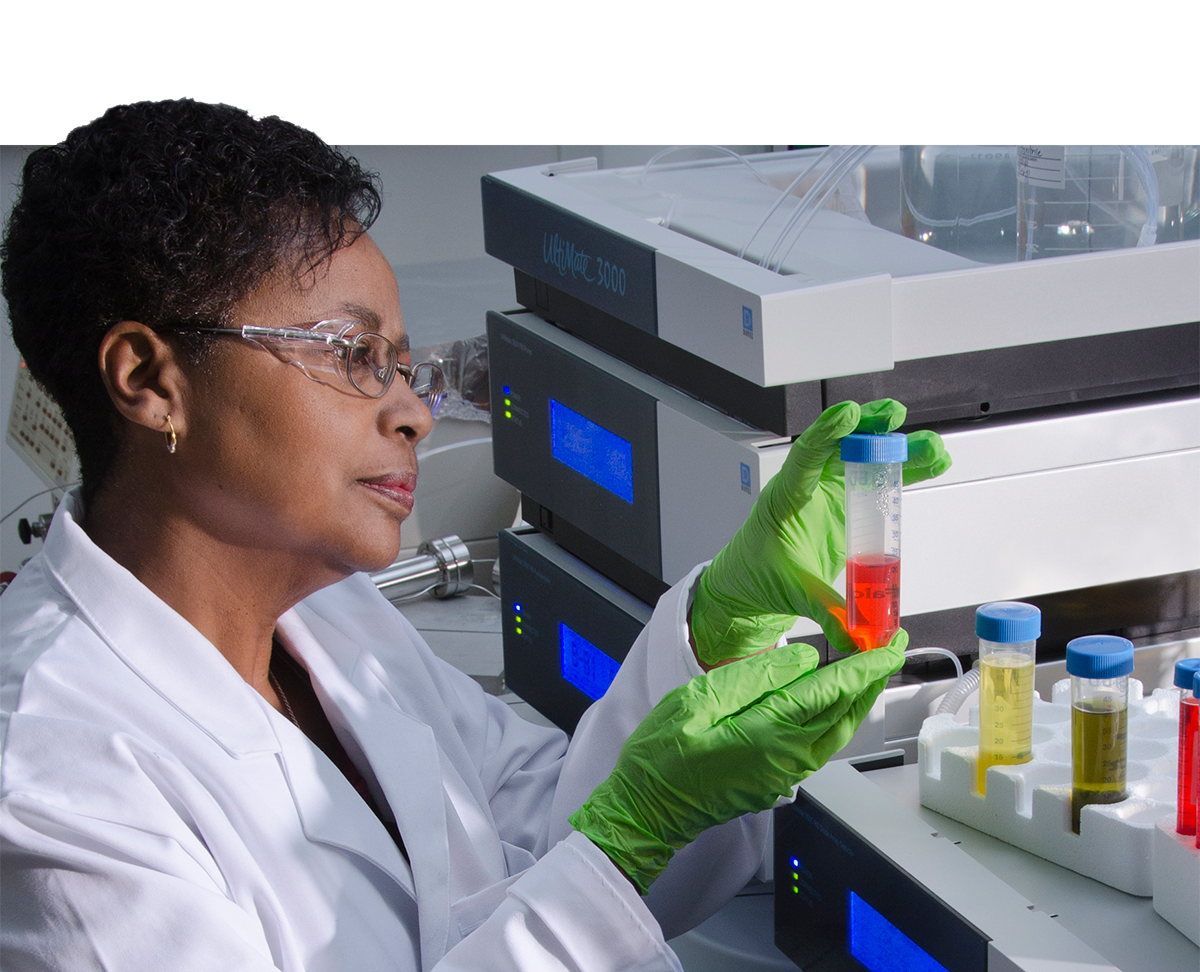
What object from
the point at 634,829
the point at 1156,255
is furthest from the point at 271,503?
the point at 1156,255

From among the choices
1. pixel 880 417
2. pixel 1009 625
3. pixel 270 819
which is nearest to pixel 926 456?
pixel 880 417

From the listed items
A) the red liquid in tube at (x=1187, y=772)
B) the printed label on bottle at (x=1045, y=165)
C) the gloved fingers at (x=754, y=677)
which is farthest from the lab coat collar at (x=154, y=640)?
the printed label on bottle at (x=1045, y=165)

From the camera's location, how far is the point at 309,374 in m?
1.05

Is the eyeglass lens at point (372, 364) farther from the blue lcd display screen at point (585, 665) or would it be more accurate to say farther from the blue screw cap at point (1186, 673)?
the blue screw cap at point (1186, 673)

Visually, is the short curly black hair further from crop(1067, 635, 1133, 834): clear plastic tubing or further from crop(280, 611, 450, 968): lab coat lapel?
crop(1067, 635, 1133, 834): clear plastic tubing

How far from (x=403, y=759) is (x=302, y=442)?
352 millimetres

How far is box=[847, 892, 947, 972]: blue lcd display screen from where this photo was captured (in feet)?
3.14

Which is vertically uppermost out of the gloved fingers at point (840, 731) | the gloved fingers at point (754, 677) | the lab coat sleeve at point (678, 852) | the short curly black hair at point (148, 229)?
the short curly black hair at point (148, 229)

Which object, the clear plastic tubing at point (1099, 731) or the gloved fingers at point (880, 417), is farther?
the gloved fingers at point (880, 417)

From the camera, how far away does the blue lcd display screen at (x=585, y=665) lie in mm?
1507

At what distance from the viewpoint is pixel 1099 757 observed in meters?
0.94

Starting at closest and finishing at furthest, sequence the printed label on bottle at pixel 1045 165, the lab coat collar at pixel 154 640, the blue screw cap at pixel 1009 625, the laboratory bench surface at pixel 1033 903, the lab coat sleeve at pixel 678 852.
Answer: the laboratory bench surface at pixel 1033 903 → the blue screw cap at pixel 1009 625 → the lab coat collar at pixel 154 640 → the lab coat sleeve at pixel 678 852 → the printed label on bottle at pixel 1045 165

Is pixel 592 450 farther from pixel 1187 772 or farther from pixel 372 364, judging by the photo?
pixel 1187 772

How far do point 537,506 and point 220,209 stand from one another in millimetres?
722
